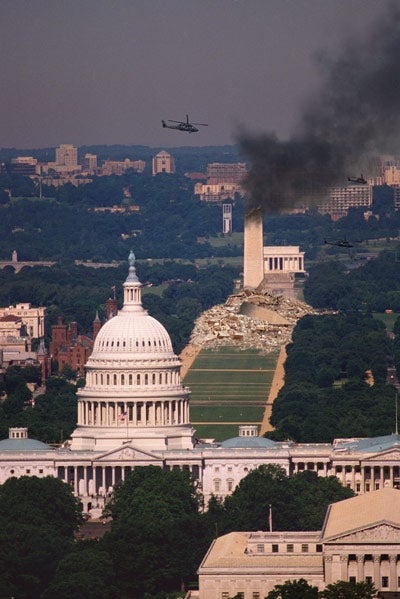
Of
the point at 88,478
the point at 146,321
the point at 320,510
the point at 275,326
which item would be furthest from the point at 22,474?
the point at 275,326

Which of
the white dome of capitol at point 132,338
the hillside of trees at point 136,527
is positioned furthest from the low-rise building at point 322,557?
the white dome of capitol at point 132,338

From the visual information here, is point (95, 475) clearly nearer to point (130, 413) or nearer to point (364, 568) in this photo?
point (130, 413)

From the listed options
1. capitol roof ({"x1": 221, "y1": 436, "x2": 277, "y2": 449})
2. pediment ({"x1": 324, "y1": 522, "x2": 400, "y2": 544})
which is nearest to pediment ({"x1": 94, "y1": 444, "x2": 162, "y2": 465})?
capitol roof ({"x1": 221, "y1": 436, "x2": 277, "y2": 449})

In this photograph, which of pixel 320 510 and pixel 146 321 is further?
pixel 146 321

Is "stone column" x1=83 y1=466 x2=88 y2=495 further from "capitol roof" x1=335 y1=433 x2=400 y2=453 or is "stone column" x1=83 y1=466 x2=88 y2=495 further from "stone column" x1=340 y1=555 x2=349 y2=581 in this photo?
"stone column" x1=340 y1=555 x2=349 y2=581

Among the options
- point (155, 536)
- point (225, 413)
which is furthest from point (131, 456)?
point (155, 536)

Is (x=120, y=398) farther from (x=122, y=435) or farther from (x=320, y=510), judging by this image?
(x=320, y=510)
